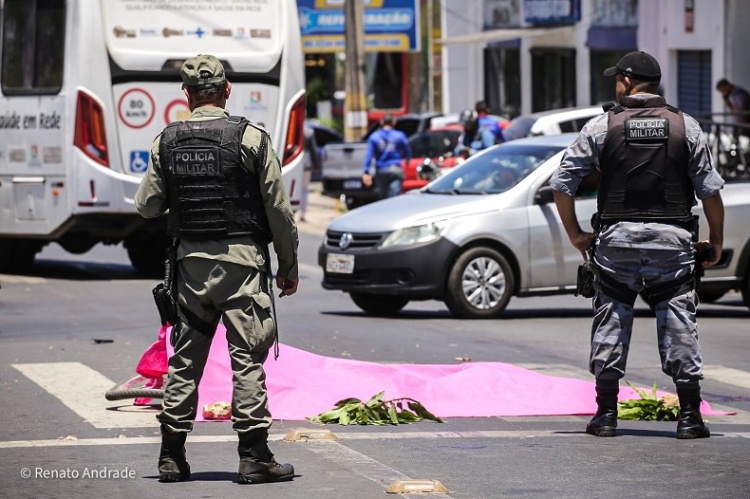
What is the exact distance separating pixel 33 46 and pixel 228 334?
1118cm

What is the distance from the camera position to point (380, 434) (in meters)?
8.23

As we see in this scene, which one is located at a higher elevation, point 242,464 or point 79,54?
point 79,54

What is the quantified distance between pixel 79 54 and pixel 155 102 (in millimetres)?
953

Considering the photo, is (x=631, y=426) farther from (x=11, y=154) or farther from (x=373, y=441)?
(x=11, y=154)

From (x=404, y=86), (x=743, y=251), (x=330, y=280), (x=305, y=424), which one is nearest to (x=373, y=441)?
(x=305, y=424)

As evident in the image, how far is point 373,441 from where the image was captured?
7.98 metres

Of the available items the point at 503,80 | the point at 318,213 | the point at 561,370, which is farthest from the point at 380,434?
the point at 503,80

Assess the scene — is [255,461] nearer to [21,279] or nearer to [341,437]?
[341,437]

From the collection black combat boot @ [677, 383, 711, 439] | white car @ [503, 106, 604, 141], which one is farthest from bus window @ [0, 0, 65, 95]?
black combat boot @ [677, 383, 711, 439]

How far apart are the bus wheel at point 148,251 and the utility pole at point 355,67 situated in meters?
12.6

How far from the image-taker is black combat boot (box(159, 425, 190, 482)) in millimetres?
6777

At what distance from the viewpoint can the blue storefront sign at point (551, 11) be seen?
124 ft

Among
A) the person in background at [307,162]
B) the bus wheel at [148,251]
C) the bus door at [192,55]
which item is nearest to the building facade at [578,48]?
the person in background at [307,162]

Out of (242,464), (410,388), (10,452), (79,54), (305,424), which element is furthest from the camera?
(79,54)
